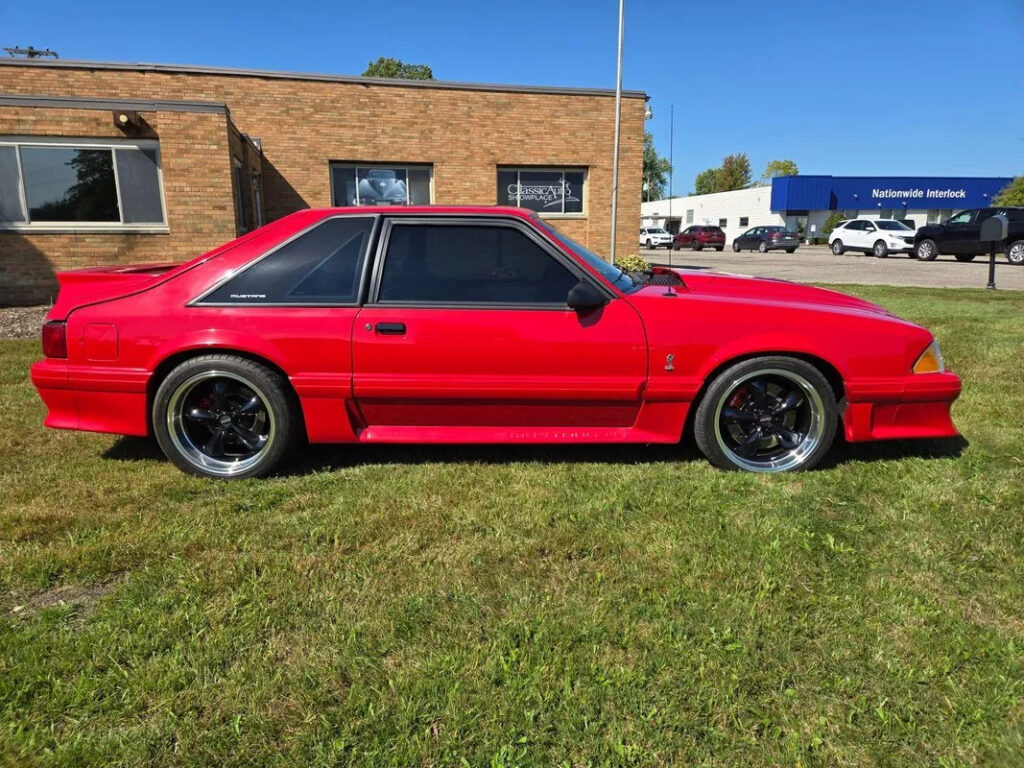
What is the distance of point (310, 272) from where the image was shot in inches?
133

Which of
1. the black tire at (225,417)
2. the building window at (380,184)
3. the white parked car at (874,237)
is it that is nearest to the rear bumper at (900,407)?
the black tire at (225,417)

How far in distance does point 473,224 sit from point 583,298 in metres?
0.75

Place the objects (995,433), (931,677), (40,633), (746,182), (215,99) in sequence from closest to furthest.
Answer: (931,677) < (40,633) < (995,433) < (215,99) < (746,182)

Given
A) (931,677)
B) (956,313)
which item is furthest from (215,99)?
(931,677)

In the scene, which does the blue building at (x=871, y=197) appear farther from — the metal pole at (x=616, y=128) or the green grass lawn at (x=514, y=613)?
the green grass lawn at (x=514, y=613)

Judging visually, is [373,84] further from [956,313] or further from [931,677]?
[931,677]

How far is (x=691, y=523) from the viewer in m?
2.88

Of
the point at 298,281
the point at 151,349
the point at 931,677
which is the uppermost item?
the point at 298,281

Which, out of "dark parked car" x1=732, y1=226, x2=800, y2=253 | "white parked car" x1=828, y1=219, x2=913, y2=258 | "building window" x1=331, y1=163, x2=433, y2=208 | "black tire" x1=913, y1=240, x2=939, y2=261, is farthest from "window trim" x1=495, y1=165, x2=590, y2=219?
"dark parked car" x1=732, y1=226, x2=800, y2=253

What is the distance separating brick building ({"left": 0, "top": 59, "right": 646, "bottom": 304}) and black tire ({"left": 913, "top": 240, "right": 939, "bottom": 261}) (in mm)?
14224

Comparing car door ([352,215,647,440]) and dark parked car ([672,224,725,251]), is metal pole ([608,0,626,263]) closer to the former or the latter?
car door ([352,215,647,440])

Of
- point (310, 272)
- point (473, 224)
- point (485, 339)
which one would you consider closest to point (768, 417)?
point (485, 339)

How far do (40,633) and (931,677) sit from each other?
283cm

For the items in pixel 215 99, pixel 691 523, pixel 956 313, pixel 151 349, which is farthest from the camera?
pixel 215 99
